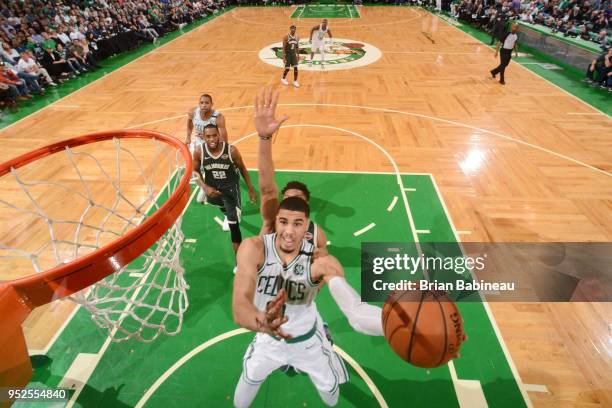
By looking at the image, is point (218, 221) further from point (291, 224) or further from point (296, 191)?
point (291, 224)

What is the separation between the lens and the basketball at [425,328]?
7.01 ft

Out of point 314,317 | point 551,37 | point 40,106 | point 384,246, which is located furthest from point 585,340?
point 551,37

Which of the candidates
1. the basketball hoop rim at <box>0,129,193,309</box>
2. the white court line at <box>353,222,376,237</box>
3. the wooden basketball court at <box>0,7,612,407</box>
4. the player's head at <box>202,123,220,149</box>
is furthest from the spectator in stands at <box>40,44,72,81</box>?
the white court line at <box>353,222,376,237</box>

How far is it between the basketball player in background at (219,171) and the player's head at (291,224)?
196 centimetres

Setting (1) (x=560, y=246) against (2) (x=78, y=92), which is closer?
(1) (x=560, y=246)

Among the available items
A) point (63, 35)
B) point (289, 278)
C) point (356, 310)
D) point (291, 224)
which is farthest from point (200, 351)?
point (63, 35)

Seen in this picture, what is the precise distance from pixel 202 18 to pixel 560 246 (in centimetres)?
2475

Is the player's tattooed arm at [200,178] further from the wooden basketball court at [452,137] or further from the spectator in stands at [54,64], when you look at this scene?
the spectator in stands at [54,64]

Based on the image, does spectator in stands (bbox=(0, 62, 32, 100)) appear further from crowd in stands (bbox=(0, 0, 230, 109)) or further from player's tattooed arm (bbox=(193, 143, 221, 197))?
player's tattooed arm (bbox=(193, 143, 221, 197))

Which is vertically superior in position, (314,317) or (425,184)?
(314,317)

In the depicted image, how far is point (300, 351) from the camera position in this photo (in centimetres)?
259

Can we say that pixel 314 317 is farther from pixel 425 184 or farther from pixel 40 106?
pixel 40 106

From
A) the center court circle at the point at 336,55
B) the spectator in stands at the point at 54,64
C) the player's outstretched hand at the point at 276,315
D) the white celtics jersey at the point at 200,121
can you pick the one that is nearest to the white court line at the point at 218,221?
the white celtics jersey at the point at 200,121

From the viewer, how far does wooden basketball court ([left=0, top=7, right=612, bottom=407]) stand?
3768 mm
